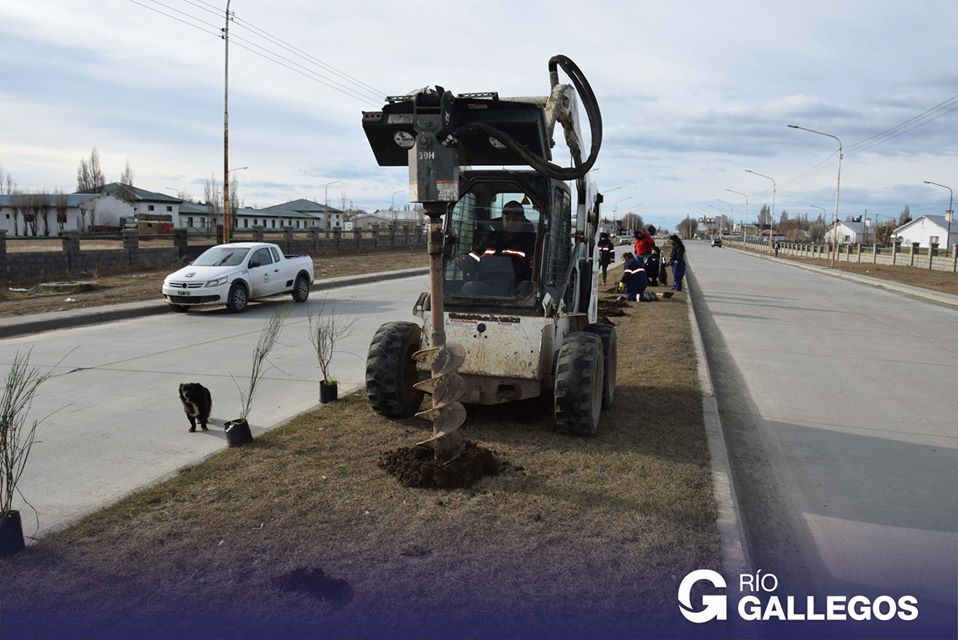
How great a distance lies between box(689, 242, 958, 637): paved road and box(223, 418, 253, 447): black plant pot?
4.01 metres

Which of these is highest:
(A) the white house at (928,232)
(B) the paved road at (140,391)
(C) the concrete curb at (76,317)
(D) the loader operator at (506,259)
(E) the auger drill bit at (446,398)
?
(A) the white house at (928,232)

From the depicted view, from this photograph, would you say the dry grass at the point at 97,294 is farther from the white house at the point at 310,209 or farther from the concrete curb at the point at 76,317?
the white house at the point at 310,209

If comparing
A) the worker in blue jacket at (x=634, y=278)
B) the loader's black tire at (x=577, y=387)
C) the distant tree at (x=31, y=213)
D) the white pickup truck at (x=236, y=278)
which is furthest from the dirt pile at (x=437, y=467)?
the distant tree at (x=31, y=213)

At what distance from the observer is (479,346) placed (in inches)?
263

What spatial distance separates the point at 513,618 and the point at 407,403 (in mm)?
3593

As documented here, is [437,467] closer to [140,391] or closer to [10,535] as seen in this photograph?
[10,535]

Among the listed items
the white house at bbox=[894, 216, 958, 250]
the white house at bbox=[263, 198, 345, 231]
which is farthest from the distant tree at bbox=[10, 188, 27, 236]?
the white house at bbox=[894, 216, 958, 250]

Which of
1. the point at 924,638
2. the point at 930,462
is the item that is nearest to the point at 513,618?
the point at 924,638

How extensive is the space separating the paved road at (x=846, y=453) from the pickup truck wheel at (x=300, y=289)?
10189mm

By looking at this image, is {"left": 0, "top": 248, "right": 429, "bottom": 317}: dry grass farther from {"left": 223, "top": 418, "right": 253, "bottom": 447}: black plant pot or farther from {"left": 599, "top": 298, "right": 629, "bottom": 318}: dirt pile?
{"left": 223, "top": 418, "right": 253, "bottom": 447}: black plant pot

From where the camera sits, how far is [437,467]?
17.6 feet

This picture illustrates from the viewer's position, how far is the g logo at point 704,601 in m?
3.73

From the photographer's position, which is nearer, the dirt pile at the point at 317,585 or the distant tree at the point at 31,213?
the dirt pile at the point at 317,585

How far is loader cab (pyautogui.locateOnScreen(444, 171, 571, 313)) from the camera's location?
692cm
